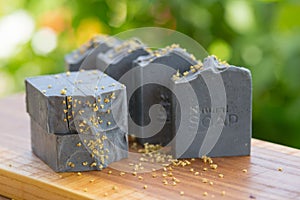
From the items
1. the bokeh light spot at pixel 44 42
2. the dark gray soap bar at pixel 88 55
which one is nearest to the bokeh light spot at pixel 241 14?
the dark gray soap bar at pixel 88 55

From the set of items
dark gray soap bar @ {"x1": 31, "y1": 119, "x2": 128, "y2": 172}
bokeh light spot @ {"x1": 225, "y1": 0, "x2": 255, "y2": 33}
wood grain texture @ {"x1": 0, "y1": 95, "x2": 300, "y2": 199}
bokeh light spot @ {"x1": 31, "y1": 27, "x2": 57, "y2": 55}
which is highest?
bokeh light spot @ {"x1": 225, "y1": 0, "x2": 255, "y2": 33}

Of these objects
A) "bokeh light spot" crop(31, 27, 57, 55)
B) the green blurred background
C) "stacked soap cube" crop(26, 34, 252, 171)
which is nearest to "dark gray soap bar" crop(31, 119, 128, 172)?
"stacked soap cube" crop(26, 34, 252, 171)

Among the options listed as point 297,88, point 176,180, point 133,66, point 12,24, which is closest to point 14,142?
point 133,66

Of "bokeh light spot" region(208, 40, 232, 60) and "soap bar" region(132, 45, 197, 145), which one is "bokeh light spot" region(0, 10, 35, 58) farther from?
"soap bar" region(132, 45, 197, 145)

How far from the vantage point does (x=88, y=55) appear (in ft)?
5.02

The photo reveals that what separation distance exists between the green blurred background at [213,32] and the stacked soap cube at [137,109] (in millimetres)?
533

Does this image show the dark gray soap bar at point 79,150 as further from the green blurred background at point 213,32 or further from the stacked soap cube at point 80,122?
the green blurred background at point 213,32

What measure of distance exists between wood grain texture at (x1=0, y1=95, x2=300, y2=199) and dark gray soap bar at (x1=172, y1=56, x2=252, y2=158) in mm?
33

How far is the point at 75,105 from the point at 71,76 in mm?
138

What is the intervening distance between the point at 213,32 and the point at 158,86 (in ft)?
2.36

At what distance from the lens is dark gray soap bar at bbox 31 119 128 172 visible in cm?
125

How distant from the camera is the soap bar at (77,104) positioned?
1234mm

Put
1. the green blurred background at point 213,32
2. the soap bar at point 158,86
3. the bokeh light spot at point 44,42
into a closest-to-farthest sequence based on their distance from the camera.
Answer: the soap bar at point 158,86
the green blurred background at point 213,32
the bokeh light spot at point 44,42

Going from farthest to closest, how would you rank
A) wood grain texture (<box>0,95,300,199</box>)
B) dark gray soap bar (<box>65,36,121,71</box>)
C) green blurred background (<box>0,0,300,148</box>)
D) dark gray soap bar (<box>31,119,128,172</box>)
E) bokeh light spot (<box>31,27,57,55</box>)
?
bokeh light spot (<box>31,27,57,55</box>) → green blurred background (<box>0,0,300,148</box>) → dark gray soap bar (<box>65,36,121,71</box>) → dark gray soap bar (<box>31,119,128,172</box>) → wood grain texture (<box>0,95,300,199</box>)
